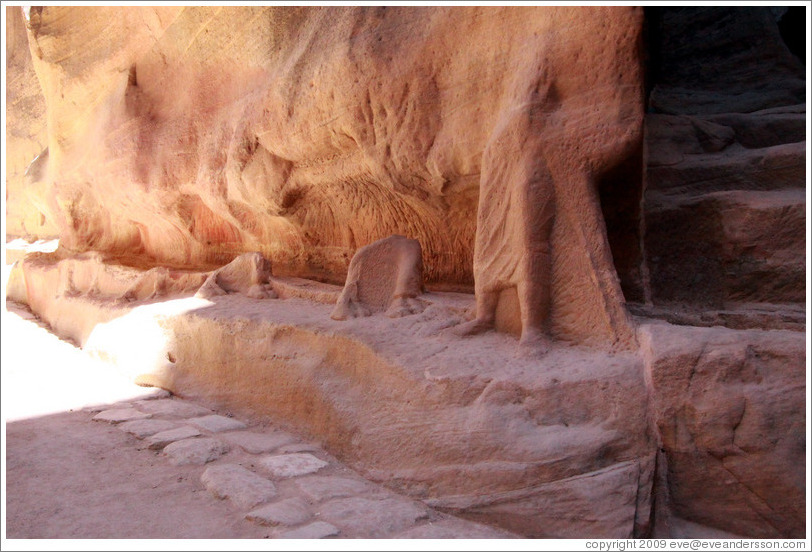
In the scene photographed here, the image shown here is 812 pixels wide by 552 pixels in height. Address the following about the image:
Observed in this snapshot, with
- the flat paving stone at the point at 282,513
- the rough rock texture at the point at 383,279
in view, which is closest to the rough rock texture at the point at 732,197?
the rough rock texture at the point at 383,279

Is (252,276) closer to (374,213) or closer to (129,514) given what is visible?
(374,213)

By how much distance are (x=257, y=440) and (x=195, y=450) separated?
354 millimetres

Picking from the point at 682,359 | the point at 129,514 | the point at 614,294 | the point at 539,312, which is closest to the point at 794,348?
the point at 682,359

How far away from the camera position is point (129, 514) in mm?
2877

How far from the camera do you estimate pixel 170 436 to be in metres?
3.85

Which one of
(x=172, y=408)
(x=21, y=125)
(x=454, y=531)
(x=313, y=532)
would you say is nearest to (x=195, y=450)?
(x=172, y=408)

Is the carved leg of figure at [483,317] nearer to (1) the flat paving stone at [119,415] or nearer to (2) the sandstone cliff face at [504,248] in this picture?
(2) the sandstone cliff face at [504,248]

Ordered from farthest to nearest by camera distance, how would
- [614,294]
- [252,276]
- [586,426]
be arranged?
[252,276] → [614,294] → [586,426]

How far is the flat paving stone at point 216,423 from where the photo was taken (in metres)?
4.01

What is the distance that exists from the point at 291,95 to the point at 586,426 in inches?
139

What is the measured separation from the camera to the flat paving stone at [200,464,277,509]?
2.93m

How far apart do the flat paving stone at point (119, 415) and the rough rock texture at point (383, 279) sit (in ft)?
4.95

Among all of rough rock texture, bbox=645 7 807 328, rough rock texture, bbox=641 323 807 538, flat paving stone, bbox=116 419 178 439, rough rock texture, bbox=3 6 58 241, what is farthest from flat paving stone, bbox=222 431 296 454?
rough rock texture, bbox=3 6 58 241

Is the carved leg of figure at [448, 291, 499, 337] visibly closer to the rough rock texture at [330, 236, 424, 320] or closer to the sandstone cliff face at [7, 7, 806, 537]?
the sandstone cliff face at [7, 7, 806, 537]
